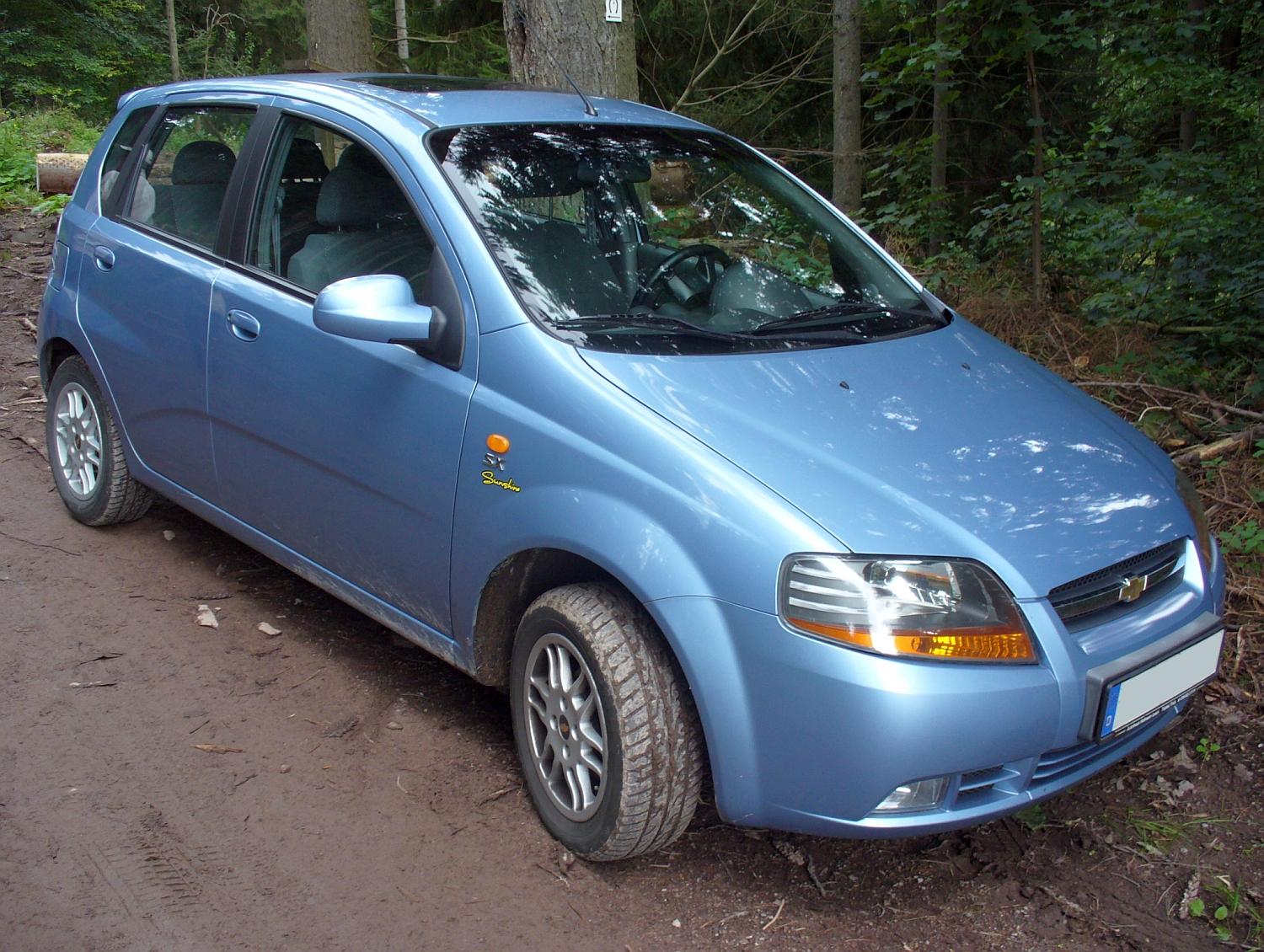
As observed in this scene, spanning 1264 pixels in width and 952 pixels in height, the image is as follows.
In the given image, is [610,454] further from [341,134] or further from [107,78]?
[107,78]

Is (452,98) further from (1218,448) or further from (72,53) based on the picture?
(72,53)

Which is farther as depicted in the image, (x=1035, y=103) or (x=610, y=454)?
(x=1035, y=103)

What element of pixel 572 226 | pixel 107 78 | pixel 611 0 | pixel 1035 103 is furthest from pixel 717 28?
pixel 107 78

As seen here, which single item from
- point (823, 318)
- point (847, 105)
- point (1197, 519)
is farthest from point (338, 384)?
point (847, 105)

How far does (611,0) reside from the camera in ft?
20.4

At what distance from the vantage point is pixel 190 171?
14.1ft

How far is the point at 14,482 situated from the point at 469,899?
3781 mm

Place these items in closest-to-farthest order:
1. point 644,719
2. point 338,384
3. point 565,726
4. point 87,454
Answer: point 644,719 → point 565,726 → point 338,384 → point 87,454

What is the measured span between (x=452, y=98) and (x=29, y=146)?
12.9 meters

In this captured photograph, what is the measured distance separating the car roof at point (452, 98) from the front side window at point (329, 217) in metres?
0.16

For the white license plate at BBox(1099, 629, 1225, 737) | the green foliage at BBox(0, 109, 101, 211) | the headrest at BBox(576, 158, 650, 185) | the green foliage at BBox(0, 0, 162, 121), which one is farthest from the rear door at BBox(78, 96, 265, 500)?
the green foliage at BBox(0, 0, 162, 121)

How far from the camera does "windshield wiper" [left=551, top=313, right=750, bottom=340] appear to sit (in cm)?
309

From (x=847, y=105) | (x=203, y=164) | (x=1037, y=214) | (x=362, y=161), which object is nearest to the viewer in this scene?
(x=362, y=161)

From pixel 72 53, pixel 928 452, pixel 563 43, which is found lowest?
pixel 928 452
